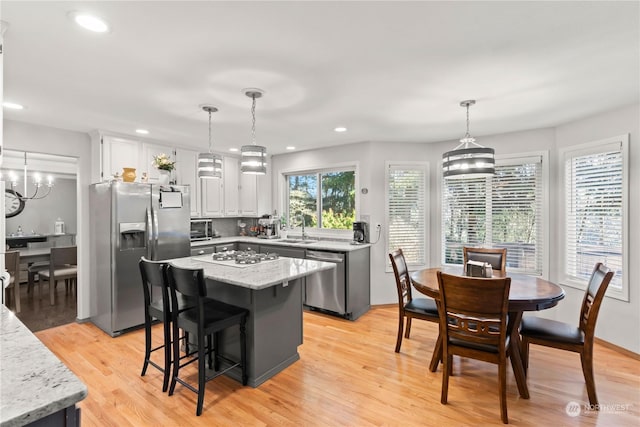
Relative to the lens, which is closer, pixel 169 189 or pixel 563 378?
pixel 563 378

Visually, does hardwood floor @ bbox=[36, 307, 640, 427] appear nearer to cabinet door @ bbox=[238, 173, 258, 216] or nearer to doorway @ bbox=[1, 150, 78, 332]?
doorway @ bbox=[1, 150, 78, 332]

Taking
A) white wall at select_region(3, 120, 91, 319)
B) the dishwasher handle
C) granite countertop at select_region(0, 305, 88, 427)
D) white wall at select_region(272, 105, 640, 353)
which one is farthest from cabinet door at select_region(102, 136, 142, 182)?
granite countertop at select_region(0, 305, 88, 427)

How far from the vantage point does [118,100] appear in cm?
285

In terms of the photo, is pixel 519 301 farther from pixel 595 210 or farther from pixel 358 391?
pixel 595 210

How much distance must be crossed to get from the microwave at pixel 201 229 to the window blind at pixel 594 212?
4.82 m

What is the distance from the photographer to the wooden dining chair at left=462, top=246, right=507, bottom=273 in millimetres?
3465

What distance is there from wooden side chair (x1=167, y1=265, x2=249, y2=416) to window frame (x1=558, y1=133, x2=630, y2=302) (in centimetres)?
370

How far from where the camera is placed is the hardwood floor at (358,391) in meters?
2.16

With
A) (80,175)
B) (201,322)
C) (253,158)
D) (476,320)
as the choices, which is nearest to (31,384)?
(201,322)

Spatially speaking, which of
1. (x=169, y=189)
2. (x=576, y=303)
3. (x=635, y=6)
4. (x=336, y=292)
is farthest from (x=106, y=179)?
(x=576, y=303)

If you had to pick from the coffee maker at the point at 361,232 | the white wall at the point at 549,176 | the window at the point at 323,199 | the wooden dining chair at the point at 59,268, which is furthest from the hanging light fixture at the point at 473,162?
the wooden dining chair at the point at 59,268

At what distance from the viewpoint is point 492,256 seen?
11.6ft

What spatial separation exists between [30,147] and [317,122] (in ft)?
10.7

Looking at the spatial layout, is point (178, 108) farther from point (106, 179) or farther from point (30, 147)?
point (30, 147)
